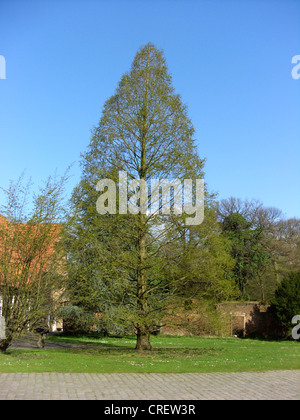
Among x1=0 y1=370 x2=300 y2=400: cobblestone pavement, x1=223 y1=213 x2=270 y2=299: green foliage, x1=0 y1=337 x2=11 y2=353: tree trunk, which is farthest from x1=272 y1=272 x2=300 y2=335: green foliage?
x1=0 y1=337 x2=11 y2=353: tree trunk

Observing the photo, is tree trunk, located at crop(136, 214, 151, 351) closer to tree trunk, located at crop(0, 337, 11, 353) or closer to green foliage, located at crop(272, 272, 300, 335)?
tree trunk, located at crop(0, 337, 11, 353)

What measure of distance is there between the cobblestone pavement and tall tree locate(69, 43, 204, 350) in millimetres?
5011

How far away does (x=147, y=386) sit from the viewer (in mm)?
7914

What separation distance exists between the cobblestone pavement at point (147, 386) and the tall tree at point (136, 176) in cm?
501

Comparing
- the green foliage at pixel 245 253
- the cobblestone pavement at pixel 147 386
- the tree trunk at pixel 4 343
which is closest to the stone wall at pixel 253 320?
the green foliage at pixel 245 253

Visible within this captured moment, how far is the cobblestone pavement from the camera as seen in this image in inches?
278

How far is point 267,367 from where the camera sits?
11.0m

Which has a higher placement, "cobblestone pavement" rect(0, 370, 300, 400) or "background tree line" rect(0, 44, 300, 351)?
"background tree line" rect(0, 44, 300, 351)

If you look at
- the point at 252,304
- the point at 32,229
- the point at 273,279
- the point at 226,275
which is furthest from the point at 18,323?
the point at 273,279

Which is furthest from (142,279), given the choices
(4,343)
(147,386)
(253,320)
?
(253,320)

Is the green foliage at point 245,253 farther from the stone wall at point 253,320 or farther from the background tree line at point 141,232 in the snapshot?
the background tree line at point 141,232

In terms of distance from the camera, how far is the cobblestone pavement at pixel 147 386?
23.2 ft

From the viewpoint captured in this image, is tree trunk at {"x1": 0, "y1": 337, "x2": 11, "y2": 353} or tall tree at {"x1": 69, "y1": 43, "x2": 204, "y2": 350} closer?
tree trunk at {"x1": 0, "y1": 337, "x2": 11, "y2": 353}
